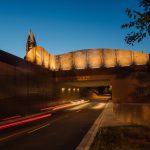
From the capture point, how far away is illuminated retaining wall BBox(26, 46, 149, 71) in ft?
201

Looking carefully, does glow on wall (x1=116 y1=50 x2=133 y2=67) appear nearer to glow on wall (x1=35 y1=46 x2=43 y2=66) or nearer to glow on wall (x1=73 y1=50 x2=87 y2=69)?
glow on wall (x1=73 y1=50 x2=87 y2=69)

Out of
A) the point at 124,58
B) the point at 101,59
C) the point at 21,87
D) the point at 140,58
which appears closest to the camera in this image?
the point at 21,87

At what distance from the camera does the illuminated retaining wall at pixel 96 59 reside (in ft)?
201

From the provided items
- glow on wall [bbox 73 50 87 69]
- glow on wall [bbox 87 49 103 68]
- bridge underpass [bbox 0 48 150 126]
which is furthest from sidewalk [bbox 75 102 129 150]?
glow on wall [bbox 73 50 87 69]

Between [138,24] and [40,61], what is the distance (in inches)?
1852

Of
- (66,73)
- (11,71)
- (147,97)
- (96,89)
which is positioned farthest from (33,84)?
(96,89)

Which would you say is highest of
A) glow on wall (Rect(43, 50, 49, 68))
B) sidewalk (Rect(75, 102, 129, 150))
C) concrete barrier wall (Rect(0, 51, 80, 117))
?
glow on wall (Rect(43, 50, 49, 68))

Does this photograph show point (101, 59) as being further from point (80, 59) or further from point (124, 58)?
point (124, 58)

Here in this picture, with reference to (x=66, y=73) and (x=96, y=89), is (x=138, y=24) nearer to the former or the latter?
(x=66, y=73)

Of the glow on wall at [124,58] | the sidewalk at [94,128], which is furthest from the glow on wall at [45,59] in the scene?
the sidewalk at [94,128]

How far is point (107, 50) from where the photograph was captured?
64188mm

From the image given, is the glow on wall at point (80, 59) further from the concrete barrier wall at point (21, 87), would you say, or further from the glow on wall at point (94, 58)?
the concrete barrier wall at point (21, 87)

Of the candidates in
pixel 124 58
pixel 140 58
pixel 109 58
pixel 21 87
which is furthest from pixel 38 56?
pixel 140 58

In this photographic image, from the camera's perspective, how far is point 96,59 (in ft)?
206
